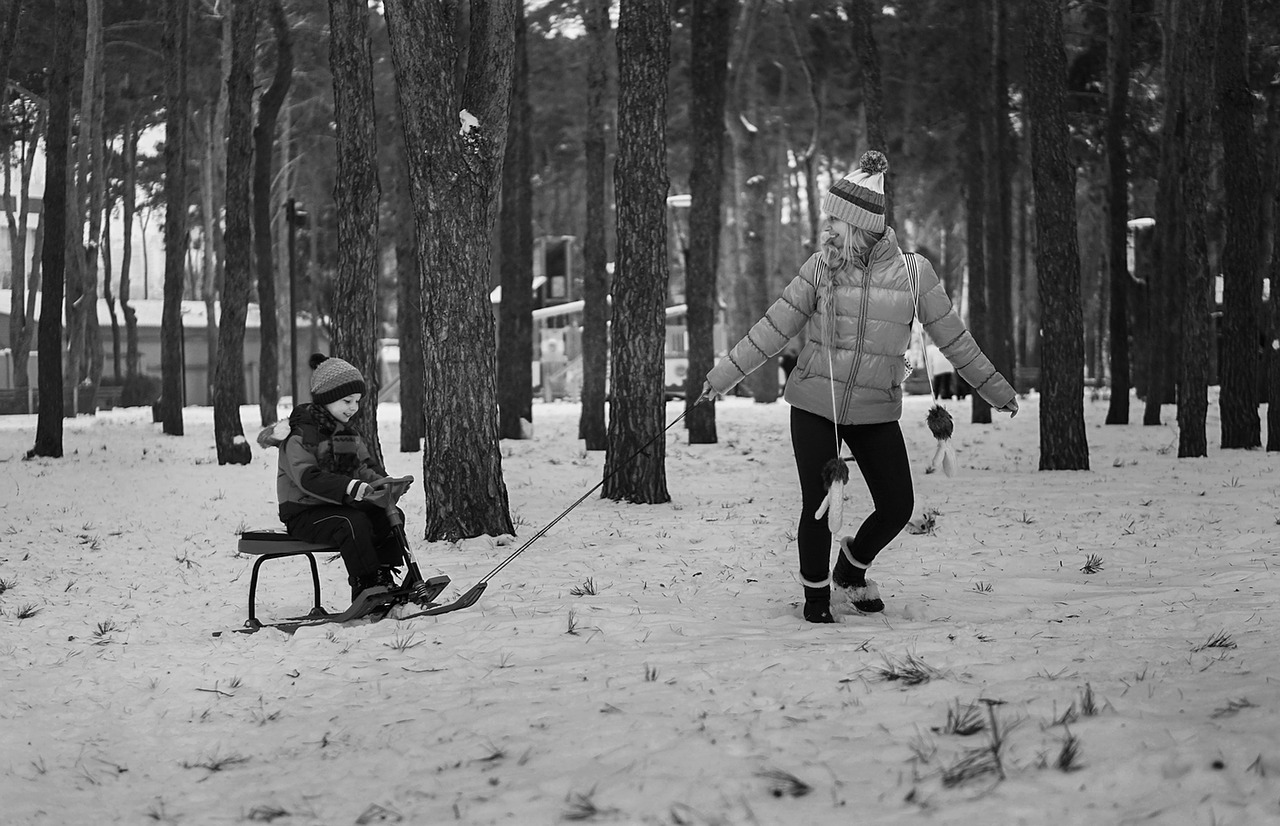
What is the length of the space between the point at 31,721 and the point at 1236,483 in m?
9.59

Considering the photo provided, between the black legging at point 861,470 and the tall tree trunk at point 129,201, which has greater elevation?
the tall tree trunk at point 129,201

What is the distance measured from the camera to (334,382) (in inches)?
256

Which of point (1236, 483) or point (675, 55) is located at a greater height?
point (675, 55)

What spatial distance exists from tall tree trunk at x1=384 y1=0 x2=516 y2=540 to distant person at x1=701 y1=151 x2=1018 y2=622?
330 cm

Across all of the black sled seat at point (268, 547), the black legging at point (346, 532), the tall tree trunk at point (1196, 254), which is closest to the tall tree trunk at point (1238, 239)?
the tall tree trunk at point (1196, 254)

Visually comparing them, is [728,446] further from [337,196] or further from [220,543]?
A: [220,543]

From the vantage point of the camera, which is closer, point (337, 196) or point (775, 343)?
point (775, 343)

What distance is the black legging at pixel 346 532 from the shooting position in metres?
6.36

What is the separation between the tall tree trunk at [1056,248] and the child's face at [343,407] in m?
8.24

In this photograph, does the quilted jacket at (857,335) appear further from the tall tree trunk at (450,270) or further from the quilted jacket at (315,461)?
the tall tree trunk at (450,270)

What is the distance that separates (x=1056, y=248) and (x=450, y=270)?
6.78 meters

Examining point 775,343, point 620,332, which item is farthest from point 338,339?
point 775,343

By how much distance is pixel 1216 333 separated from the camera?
31.7 metres

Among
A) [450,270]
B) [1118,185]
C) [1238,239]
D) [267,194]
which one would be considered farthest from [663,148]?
[267,194]
